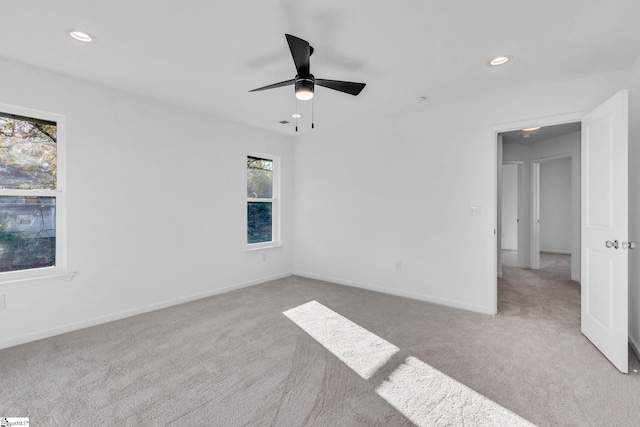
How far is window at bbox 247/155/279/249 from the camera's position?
15.9ft

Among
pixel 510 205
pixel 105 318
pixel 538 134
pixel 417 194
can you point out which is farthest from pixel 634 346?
pixel 510 205

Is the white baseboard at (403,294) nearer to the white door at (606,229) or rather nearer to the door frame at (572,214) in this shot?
the white door at (606,229)

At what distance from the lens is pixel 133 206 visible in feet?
11.2

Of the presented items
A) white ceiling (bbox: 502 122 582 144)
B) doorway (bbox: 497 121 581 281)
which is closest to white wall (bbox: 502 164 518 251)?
doorway (bbox: 497 121 581 281)

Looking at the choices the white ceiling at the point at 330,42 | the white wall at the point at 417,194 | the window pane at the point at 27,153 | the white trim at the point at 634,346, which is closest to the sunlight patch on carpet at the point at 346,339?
the white wall at the point at 417,194

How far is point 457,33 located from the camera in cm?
221

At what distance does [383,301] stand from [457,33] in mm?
2943

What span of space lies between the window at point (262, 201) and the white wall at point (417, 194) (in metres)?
0.43

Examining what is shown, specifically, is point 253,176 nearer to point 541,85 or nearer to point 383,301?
point 383,301

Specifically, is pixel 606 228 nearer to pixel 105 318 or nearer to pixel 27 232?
pixel 105 318

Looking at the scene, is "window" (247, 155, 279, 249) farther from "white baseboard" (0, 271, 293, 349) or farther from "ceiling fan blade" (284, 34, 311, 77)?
"ceiling fan blade" (284, 34, 311, 77)

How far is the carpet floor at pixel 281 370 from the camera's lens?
1.80 m

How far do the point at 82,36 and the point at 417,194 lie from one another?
11.9ft

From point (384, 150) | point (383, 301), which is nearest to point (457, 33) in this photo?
point (384, 150)
